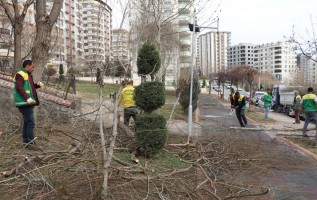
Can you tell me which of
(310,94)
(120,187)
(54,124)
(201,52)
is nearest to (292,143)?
(310,94)

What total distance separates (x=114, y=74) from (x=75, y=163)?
5.51ft

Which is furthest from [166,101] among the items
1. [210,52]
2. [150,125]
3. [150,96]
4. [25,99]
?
[210,52]

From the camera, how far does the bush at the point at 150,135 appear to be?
6.83 meters

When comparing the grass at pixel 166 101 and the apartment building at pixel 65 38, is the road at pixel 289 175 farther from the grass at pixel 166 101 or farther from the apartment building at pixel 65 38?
the apartment building at pixel 65 38

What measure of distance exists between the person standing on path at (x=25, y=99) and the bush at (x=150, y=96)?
2.05m

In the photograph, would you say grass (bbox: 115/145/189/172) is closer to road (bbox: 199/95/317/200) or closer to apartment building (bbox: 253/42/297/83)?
road (bbox: 199/95/317/200)

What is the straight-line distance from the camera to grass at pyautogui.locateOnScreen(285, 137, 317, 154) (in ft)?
32.1

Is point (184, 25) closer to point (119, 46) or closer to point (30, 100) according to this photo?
point (119, 46)

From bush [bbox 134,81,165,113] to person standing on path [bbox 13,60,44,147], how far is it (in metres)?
2.05

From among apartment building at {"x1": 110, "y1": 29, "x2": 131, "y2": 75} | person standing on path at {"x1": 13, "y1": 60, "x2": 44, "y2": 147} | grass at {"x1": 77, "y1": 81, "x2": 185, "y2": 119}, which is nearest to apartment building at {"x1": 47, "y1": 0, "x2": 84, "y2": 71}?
grass at {"x1": 77, "y1": 81, "x2": 185, "y2": 119}

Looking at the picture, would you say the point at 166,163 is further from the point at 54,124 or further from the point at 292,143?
the point at 292,143

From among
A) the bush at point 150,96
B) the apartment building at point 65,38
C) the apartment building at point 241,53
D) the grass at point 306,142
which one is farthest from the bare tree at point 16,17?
the apartment building at point 241,53

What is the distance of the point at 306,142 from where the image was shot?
35.5 ft

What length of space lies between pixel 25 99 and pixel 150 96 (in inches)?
93.8
